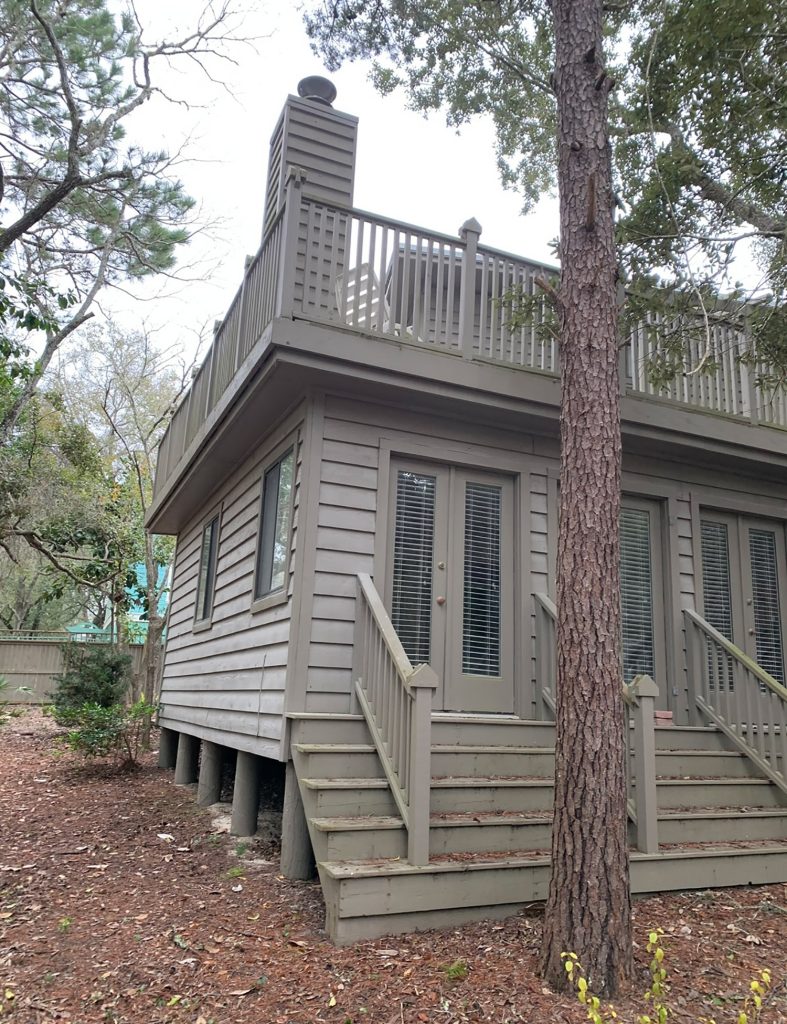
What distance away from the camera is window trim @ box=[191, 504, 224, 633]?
27.2 ft

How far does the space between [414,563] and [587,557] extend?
2230 millimetres

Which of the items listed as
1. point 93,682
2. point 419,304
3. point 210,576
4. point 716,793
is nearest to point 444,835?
point 716,793

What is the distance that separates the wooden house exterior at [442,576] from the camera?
14.1 ft

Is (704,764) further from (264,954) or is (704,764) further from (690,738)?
(264,954)

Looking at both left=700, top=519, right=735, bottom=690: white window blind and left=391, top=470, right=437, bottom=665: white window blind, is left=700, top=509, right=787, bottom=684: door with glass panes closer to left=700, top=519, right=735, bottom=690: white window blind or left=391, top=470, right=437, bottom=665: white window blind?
left=700, top=519, right=735, bottom=690: white window blind

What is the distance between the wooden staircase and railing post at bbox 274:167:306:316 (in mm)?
2861

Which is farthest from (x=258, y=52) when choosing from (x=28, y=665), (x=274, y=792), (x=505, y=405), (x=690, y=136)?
(x=28, y=665)

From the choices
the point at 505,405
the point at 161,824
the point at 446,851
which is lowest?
the point at 161,824

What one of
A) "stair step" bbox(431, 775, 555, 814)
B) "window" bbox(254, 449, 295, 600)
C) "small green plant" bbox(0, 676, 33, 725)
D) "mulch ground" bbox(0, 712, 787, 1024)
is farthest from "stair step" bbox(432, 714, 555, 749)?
"small green plant" bbox(0, 676, 33, 725)

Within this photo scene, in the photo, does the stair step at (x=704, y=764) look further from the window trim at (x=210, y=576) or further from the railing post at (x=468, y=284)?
the window trim at (x=210, y=576)

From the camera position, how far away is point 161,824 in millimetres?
6754

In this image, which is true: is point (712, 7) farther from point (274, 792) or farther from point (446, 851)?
point (274, 792)

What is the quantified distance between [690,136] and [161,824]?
25.9ft

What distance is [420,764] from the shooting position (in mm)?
3939
